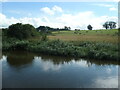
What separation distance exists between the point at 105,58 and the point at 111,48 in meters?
1.57

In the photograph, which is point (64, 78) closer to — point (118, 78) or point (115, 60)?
point (118, 78)

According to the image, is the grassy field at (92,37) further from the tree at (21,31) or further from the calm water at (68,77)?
the calm water at (68,77)

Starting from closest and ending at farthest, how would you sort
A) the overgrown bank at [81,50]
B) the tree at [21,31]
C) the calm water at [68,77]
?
the calm water at [68,77]
the overgrown bank at [81,50]
the tree at [21,31]

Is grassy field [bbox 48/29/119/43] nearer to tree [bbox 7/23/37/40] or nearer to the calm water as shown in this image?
tree [bbox 7/23/37/40]

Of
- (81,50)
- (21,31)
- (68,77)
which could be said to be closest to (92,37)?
(21,31)

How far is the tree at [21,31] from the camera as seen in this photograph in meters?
16.3

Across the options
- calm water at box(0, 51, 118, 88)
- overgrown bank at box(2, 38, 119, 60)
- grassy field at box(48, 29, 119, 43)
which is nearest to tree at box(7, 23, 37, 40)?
grassy field at box(48, 29, 119, 43)

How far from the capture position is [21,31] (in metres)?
16.3

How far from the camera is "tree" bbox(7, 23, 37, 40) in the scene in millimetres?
16344

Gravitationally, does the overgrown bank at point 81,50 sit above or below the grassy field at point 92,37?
below

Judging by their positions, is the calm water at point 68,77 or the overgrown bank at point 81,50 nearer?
the calm water at point 68,77

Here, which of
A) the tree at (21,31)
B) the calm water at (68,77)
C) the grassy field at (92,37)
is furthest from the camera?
the tree at (21,31)

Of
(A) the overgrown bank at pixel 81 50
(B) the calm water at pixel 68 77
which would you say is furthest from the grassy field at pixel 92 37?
(B) the calm water at pixel 68 77

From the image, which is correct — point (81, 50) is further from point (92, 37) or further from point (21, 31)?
point (92, 37)
